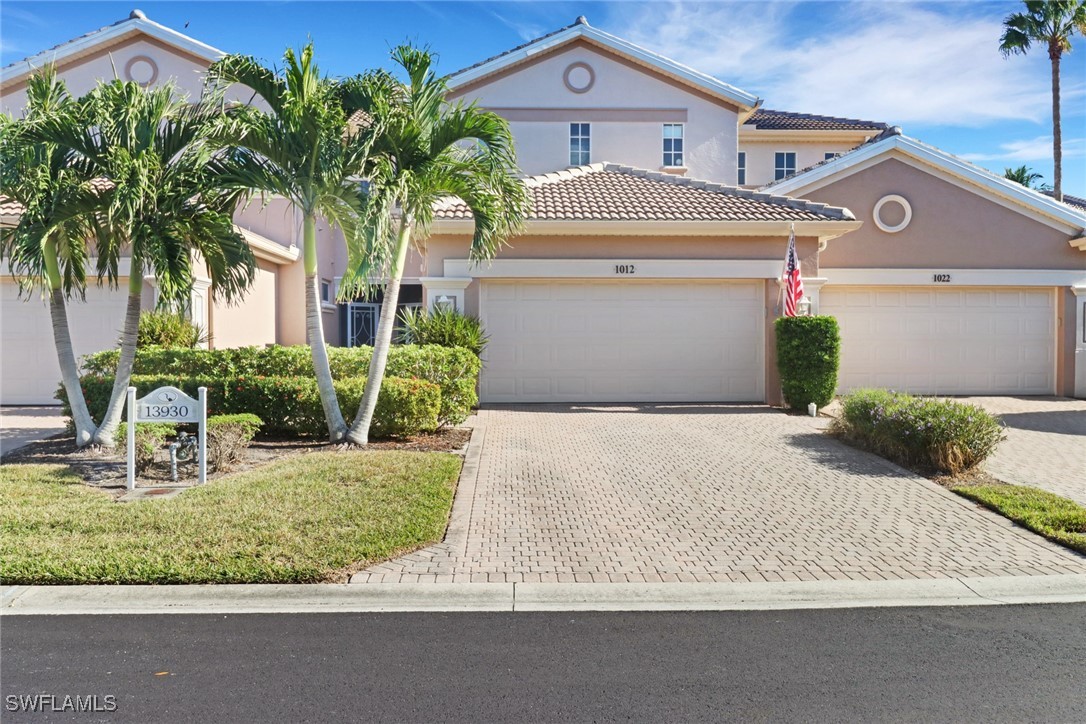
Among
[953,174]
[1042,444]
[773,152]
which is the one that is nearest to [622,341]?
[1042,444]

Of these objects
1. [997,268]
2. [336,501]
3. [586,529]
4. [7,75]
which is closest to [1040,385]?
[997,268]

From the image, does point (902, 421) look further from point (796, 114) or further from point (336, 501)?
point (796, 114)

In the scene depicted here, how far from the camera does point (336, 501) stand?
297 inches

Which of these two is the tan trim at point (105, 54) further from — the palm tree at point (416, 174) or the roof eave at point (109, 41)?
the palm tree at point (416, 174)

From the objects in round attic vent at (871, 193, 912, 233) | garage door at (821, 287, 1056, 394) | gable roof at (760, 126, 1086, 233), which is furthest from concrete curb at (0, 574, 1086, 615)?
gable roof at (760, 126, 1086, 233)

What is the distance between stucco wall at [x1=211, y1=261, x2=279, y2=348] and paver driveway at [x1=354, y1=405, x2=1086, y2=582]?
781 centimetres

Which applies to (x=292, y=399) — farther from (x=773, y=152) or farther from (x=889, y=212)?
(x=773, y=152)

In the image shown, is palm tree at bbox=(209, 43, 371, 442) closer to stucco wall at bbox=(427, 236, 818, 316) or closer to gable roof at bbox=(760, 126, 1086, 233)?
stucco wall at bbox=(427, 236, 818, 316)

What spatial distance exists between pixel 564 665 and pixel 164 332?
11.9 meters

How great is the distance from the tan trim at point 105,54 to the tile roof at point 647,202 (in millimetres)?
12054

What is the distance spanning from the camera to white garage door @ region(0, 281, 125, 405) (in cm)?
1473

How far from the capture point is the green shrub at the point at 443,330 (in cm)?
1380

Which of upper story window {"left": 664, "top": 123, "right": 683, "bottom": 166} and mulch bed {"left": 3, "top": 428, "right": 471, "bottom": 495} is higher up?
upper story window {"left": 664, "top": 123, "right": 683, "bottom": 166}

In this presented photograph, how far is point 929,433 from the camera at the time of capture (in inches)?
370
